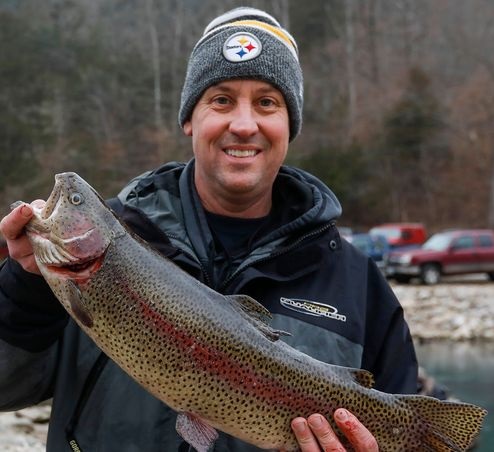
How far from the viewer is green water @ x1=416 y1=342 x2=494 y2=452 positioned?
36.6 ft

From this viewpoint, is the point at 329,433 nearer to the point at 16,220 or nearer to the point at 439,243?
the point at 16,220

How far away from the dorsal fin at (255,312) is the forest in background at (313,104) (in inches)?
1193

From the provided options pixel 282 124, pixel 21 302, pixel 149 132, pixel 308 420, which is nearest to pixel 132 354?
pixel 21 302

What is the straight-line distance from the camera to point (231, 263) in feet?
10.8

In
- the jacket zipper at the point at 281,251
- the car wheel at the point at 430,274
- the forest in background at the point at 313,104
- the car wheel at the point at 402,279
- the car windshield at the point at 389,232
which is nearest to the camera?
the jacket zipper at the point at 281,251

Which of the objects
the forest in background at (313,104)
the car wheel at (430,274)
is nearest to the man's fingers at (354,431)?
the car wheel at (430,274)

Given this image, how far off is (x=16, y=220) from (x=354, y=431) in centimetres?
153

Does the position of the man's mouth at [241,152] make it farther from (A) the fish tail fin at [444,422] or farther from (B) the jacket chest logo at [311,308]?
(A) the fish tail fin at [444,422]

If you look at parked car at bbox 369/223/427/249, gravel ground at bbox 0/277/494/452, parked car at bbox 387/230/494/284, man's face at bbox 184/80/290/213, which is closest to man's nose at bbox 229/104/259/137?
man's face at bbox 184/80/290/213

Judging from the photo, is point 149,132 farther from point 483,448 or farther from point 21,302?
point 21,302

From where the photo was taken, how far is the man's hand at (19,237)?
2.75 meters

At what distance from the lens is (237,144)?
329cm

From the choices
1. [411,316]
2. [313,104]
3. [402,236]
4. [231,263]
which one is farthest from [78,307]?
[313,104]

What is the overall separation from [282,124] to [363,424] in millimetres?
1399
